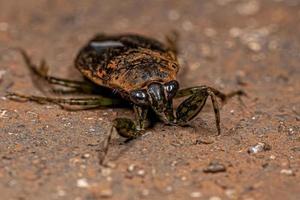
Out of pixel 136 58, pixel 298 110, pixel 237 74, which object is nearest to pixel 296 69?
pixel 237 74

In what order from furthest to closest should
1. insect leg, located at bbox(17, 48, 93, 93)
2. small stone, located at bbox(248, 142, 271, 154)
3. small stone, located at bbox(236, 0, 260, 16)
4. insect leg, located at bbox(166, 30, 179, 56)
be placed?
1. small stone, located at bbox(236, 0, 260, 16)
2. insect leg, located at bbox(166, 30, 179, 56)
3. insect leg, located at bbox(17, 48, 93, 93)
4. small stone, located at bbox(248, 142, 271, 154)

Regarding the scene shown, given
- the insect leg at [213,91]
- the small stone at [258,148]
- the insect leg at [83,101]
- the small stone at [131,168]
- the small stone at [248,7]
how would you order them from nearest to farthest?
the small stone at [131,168] → the small stone at [258,148] → the insect leg at [213,91] → the insect leg at [83,101] → the small stone at [248,7]

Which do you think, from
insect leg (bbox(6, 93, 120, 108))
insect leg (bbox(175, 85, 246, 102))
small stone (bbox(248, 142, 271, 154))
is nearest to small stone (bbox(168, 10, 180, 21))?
insect leg (bbox(175, 85, 246, 102))

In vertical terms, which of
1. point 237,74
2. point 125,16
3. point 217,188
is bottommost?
point 217,188

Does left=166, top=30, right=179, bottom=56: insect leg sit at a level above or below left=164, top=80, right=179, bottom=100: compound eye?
above

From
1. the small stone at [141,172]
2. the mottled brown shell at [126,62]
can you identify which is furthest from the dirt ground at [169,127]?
the mottled brown shell at [126,62]

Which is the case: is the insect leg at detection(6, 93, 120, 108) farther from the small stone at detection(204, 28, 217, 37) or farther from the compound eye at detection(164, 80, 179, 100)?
the small stone at detection(204, 28, 217, 37)

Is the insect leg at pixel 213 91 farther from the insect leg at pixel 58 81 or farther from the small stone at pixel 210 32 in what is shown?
the small stone at pixel 210 32

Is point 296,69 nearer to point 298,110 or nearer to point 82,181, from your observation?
point 298,110
